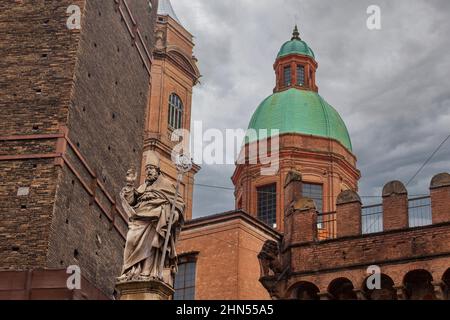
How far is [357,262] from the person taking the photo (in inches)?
1003

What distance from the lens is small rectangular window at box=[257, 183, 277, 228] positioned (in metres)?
45.1

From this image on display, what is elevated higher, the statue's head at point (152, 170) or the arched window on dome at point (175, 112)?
the arched window on dome at point (175, 112)

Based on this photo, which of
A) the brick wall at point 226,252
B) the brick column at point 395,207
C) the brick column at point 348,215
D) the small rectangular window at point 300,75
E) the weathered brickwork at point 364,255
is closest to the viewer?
the weathered brickwork at point 364,255

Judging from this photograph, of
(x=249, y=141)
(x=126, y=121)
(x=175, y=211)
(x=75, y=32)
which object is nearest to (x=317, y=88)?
(x=249, y=141)

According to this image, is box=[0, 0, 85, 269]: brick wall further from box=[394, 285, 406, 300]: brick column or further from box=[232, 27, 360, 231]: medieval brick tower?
box=[232, 27, 360, 231]: medieval brick tower

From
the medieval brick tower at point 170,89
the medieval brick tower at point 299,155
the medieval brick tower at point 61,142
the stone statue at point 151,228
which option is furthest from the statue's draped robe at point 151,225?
the medieval brick tower at point 299,155

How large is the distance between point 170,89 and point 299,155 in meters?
8.02

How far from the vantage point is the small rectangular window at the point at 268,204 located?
1775 inches

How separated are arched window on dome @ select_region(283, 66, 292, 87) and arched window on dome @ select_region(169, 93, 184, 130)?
7067 millimetres

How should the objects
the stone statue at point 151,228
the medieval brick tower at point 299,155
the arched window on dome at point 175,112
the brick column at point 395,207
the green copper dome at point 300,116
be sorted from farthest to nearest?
the green copper dome at point 300,116 < the arched window on dome at point 175,112 < the medieval brick tower at point 299,155 < the brick column at point 395,207 < the stone statue at point 151,228

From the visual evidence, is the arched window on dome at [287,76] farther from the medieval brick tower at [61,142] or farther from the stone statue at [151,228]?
the stone statue at [151,228]

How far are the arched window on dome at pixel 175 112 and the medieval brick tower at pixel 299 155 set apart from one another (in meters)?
3.99

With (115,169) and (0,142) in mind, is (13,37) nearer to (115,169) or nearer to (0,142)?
(0,142)
